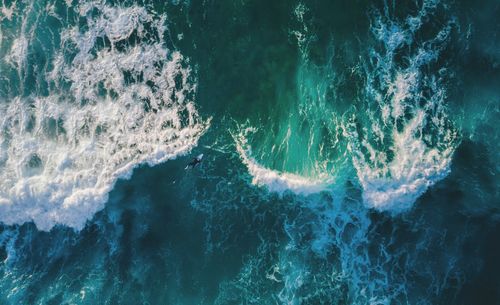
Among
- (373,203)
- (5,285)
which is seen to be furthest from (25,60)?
(373,203)

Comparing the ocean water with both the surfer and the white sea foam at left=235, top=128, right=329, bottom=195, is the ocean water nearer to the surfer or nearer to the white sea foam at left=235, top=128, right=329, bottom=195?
the white sea foam at left=235, top=128, right=329, bottom=195

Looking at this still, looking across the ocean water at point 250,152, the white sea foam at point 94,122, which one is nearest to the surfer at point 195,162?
the ocean water at point 250,152

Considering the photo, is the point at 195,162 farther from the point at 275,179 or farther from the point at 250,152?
the point at 275,179

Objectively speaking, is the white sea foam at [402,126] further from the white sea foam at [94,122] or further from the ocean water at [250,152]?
the white sea foam at [94,122]

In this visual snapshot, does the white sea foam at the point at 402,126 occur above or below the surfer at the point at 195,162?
above

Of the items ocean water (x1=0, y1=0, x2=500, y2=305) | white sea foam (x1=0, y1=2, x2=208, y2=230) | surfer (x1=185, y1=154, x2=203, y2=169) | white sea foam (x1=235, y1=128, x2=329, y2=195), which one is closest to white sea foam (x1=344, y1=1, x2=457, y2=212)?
ocean water (x1=0, y1=0, x2=500, y2=305)
